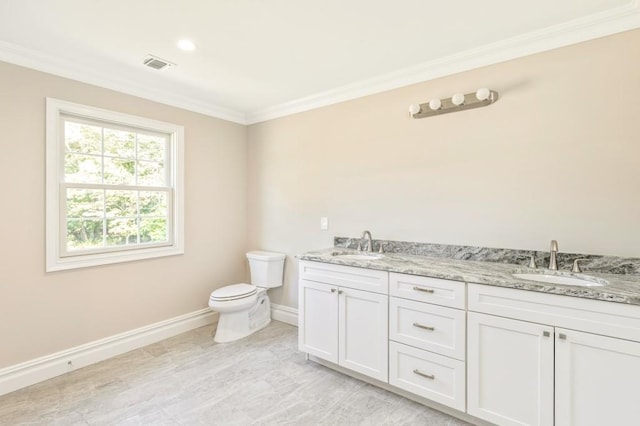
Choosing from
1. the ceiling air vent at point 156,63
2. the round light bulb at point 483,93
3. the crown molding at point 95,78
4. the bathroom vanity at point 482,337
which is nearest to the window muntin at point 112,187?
the crown molding at point 95,78

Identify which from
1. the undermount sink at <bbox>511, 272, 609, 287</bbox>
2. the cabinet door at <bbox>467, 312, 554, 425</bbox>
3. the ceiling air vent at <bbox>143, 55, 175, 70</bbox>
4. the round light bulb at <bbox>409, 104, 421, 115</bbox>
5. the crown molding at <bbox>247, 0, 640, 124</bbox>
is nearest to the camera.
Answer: the cabinet door at <bbox>467, 312, 554, 425</bbox>

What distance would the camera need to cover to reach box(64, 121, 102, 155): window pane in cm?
256

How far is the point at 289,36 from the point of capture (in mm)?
2088

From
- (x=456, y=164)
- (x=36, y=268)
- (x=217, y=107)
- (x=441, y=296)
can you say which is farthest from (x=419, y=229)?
(x=36, y=268)

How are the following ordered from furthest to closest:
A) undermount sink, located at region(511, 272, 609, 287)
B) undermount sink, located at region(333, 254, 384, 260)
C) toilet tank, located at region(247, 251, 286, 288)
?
toilet tank, located at region(247, 251, 286, 288)
undermount sink, located at region(333, 254, 384, 260)
undermount sink, located at region(511, 272, 609, 287)

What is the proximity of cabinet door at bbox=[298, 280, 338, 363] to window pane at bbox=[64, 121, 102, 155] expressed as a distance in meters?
2.10

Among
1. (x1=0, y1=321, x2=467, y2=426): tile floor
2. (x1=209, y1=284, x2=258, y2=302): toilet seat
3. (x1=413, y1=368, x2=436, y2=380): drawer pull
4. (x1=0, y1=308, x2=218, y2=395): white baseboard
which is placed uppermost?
(x1=209, y1=284, x2=258, y2=302): toilet seat

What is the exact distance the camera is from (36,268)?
2.35m

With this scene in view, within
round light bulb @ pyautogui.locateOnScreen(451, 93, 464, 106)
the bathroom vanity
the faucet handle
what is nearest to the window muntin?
the bathroom vanity

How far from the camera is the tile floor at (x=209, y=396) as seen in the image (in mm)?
1937

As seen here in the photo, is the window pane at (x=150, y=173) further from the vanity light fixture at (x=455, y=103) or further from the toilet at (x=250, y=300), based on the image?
the vanity light fixture at (x=455, y=103)

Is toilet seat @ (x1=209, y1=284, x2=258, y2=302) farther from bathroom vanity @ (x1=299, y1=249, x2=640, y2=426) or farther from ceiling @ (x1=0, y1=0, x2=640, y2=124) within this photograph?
ceiling @ (x1=0, y1=0, x2=640, y2=124)

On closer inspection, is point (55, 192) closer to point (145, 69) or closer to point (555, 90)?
point (145, 69)

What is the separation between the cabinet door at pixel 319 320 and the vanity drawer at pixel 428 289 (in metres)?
0.51
